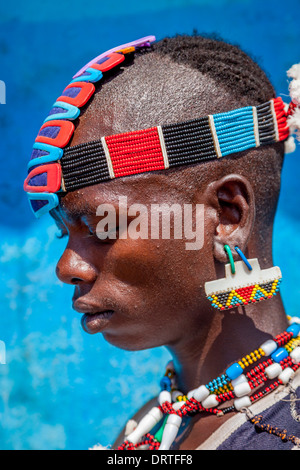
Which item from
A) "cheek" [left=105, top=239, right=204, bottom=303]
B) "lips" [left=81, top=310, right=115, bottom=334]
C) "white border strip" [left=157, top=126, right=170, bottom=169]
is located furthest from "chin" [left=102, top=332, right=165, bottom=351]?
"white border strip" [left=157, top=126, right=170, bottom=169]

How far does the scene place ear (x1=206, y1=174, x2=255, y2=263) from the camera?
221 centimetres

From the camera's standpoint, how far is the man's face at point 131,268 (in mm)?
2170

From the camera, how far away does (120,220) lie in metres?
2.16

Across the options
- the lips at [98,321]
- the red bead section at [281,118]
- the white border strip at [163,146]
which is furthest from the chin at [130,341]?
the red bead section at [281,118]

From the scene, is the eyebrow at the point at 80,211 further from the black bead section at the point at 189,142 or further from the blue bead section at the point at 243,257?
the blue bead section at the point at 243,257

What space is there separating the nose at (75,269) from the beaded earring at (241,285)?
0.43m

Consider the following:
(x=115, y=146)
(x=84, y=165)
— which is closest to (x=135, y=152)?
(x=115, y=146)

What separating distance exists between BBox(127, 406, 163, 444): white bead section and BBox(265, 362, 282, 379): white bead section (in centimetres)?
56

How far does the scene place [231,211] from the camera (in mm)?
2264

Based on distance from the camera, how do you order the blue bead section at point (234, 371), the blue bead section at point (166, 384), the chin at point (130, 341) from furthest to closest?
the blue bead section at point (166, 384) < the chin at point (130, 341) < the blue bead section at point (234, 371)

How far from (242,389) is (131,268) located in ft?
2.00

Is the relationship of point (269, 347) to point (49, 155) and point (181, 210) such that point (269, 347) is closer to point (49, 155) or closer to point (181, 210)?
point (181, 210)

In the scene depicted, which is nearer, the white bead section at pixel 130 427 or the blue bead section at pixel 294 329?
the blue bead section at pixel 294 329

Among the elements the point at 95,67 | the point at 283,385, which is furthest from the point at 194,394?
the point at 95,67
